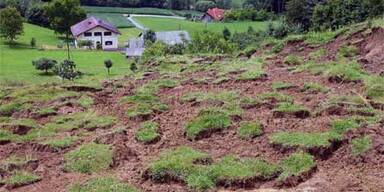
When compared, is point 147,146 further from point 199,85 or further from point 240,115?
point 199,85

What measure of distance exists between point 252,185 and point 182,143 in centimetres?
197

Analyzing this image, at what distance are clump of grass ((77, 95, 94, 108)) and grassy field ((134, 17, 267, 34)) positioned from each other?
57.9 m

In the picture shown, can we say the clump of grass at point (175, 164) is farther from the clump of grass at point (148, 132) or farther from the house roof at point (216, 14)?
the house roof at point (216, 14)

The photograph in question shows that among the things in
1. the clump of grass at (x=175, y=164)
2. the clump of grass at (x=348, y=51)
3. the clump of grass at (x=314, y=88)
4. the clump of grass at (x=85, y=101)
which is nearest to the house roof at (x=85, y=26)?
the clump of grass at (x=348, y=51)

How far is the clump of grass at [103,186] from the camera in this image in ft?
23.9

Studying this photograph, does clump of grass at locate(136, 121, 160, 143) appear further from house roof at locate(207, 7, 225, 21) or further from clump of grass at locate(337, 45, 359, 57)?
house roof at locate(207, 7, 225, 21)

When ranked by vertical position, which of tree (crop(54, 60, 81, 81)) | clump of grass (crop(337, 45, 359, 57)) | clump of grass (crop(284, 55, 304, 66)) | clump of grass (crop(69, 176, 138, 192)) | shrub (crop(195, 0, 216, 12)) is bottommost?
tree (crop(54, 60, 81, 81))

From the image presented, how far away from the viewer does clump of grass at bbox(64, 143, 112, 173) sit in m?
8.19

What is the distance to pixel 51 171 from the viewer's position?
8266 millimetres

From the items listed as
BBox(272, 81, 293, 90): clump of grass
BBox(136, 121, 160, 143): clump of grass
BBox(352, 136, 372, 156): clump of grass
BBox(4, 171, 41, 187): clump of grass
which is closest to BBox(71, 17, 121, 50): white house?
BBox(272, 81, 293, 90): clump of grass

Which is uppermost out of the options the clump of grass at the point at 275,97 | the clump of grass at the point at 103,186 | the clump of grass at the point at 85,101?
the clump of grass at the point at 275,97

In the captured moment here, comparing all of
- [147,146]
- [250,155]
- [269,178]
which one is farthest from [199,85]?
[269,178]

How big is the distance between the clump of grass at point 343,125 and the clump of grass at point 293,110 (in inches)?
30.9

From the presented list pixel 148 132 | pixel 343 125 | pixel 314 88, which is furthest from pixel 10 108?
pixel 343 125
